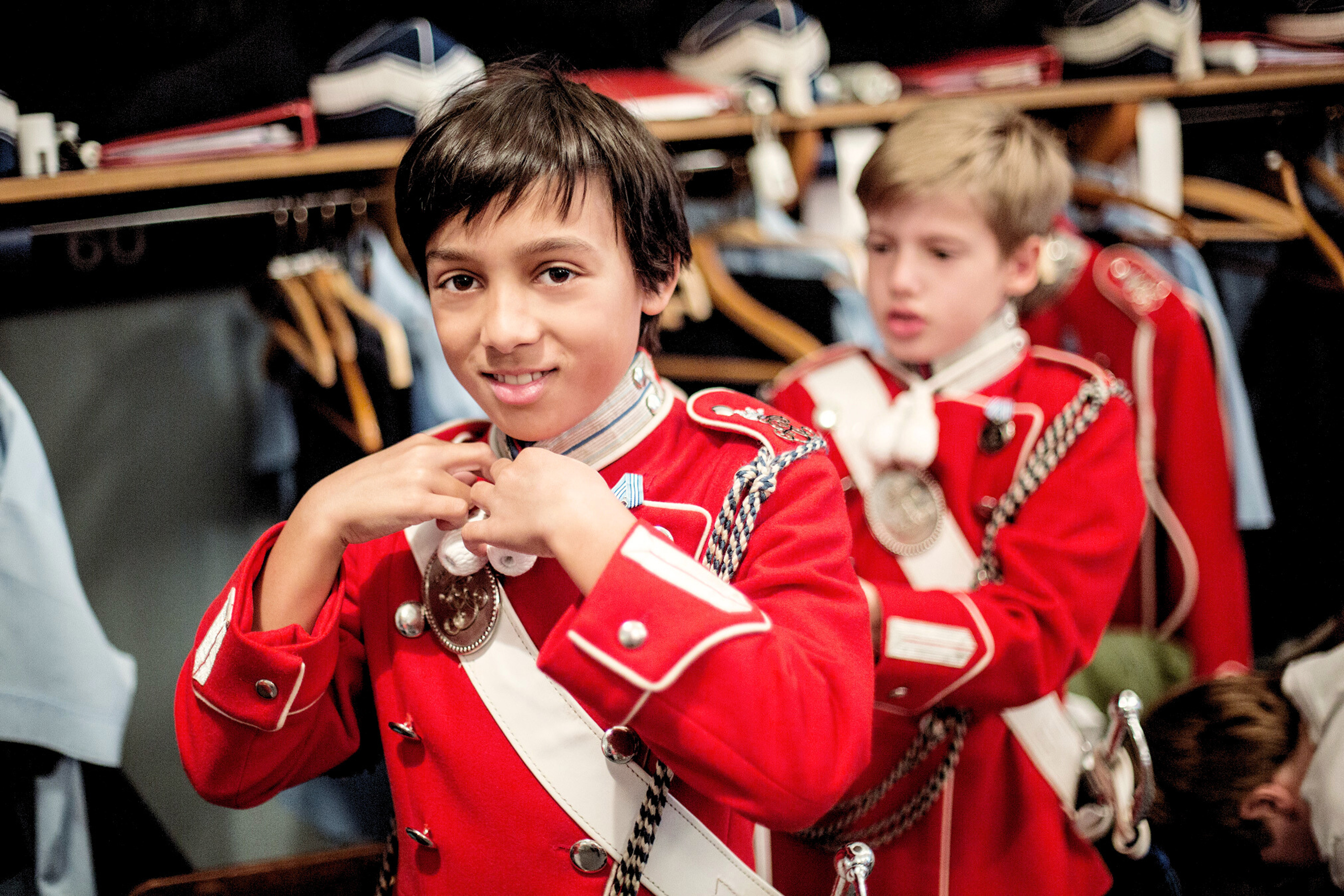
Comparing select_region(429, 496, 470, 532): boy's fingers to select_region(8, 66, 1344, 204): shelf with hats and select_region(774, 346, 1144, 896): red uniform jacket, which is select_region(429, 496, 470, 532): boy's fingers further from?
select_region(8, 66, 1344, 204): shelf with hats

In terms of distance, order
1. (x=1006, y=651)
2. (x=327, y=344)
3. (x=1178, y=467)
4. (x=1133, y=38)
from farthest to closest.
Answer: (x=1133, y=38) → (x=1178, y=467) → (x=327, y=344) → (x=1006, y=651)

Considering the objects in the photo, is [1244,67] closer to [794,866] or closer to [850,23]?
[850,23]

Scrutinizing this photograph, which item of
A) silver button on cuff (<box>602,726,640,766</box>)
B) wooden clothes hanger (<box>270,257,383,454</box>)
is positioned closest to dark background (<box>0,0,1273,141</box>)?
wooden clothes hanger (<box>270,257,383,454</box>)

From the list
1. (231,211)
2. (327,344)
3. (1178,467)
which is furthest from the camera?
(1178,467)

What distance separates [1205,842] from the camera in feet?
4.43

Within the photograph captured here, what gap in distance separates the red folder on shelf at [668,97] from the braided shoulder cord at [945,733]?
767 mm

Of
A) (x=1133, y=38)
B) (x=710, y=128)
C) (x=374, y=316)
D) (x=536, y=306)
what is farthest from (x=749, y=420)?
(x=1133, y=38)

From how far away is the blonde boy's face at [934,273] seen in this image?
1180 mm

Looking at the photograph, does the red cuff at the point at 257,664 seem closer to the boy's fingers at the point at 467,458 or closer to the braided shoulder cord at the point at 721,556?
the boy's fingers at the point at 467,458

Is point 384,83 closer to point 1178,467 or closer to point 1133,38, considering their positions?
point 1133,38

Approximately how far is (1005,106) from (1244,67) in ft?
2.58

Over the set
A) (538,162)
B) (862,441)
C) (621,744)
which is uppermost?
(538,162)

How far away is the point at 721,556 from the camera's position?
2.65 feet

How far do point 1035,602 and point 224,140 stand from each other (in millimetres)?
1197
